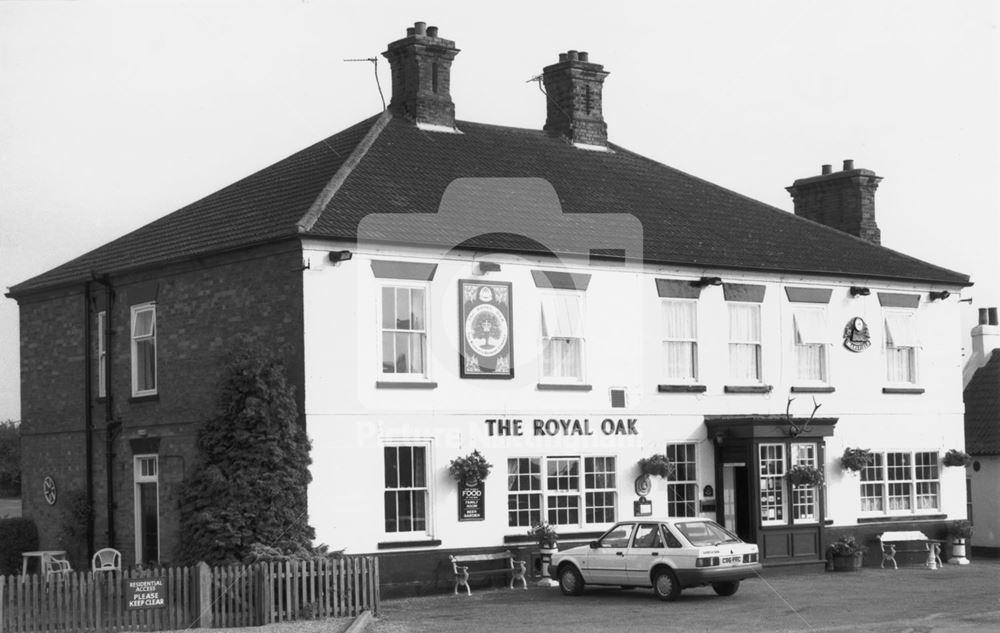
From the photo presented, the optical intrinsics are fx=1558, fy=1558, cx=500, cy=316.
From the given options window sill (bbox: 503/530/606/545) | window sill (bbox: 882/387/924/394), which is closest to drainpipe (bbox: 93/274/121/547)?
window sill (bbox: 503/530/606/545)

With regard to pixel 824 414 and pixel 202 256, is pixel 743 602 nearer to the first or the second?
pixel 824 414

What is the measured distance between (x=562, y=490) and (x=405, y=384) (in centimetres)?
442

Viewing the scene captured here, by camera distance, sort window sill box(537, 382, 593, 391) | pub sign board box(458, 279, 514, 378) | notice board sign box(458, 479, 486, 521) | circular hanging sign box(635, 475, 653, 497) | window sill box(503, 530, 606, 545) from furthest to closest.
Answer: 1. circular hanging sign box(635, 475, 653, 497)
2. window sill box(537, 382, 593, 391)
3. window sill box(503, 530, 606, 545)
4. pub sign board box(458, 279, 514, 378)
5. notice board sign box(458, 479, 486, 521)

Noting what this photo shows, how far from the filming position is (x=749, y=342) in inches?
1342

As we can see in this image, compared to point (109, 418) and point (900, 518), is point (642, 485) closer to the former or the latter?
point (900, 518)

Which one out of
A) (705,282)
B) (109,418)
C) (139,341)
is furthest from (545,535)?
(109,418)

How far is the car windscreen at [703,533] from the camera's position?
26.8 metres

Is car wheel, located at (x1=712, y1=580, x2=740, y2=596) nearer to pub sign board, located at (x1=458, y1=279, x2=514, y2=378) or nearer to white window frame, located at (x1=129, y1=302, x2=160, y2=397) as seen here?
pub sign board, located at (x1=458, y1=279, x2=514, y2=378)

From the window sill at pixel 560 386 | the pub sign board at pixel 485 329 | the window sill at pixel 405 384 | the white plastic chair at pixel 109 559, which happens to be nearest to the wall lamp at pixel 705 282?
the window sill at pixel 560 386

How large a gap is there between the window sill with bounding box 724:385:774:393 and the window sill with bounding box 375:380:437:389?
299 inches

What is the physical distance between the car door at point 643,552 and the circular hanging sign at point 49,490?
546 inches

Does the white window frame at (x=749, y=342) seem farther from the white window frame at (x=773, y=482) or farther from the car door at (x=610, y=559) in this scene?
the car door at (x=610, y=559)

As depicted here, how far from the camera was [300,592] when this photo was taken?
961 inches

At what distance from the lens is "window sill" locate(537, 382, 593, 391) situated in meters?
30.8
